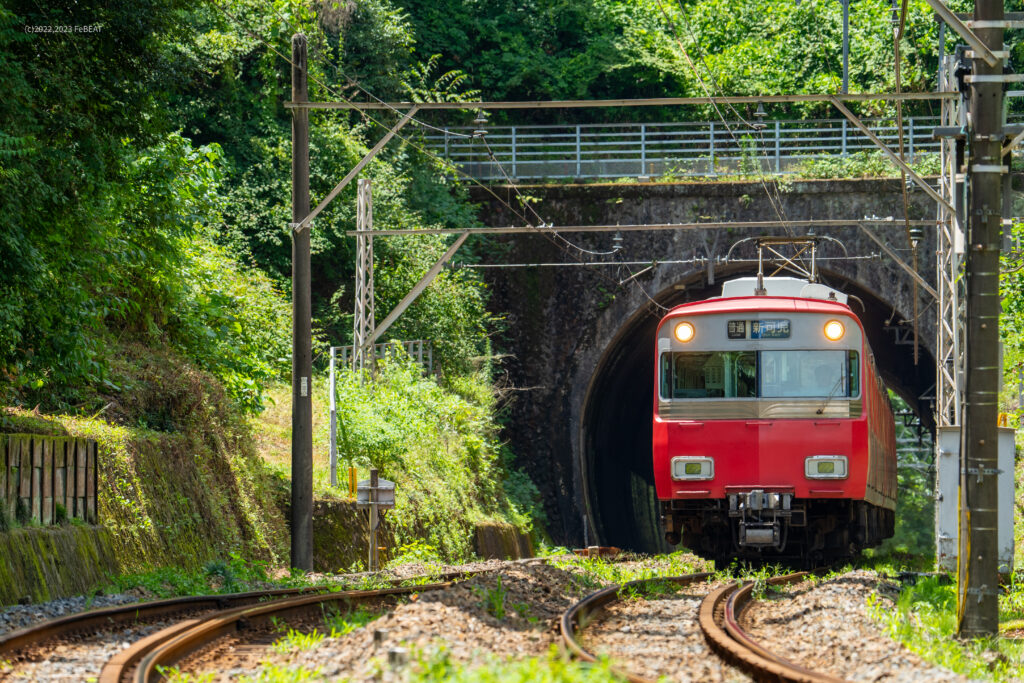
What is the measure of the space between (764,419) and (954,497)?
234 centimetres

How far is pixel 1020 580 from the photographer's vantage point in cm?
1594

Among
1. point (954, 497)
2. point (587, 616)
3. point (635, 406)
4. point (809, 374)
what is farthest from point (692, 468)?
point (635, 406)

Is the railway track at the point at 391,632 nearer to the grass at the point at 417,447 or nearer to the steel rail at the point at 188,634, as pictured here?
the steel rail at the point at 188,634

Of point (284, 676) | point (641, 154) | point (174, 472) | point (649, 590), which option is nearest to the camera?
point (284, 676)

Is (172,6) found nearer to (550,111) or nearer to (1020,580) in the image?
(1020,580)

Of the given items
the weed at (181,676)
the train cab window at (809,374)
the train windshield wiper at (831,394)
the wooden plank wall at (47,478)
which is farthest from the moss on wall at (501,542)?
the weed at (181,676)

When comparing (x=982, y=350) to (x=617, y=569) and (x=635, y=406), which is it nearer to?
(x=617, y=569)

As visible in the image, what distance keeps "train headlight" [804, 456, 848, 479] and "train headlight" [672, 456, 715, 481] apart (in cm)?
114

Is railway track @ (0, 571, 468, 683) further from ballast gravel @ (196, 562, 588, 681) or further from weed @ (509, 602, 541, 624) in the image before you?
weed @ (509, 602, 541, 624)

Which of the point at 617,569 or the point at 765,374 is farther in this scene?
the point at 617,569

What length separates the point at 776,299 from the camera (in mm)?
16562

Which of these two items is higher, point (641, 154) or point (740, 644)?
point (641, 154)

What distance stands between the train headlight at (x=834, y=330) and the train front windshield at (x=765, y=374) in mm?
178

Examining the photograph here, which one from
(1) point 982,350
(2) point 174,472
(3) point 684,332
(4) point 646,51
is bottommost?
(2) point 174,472
